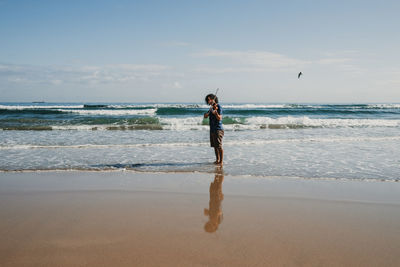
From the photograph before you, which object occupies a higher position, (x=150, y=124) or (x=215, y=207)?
(x=150, y=124)

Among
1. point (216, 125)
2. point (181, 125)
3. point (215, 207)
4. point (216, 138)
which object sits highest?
point (216, 125)

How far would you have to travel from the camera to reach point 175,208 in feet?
13.3

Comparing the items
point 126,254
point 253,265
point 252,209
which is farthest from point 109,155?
point 253,265

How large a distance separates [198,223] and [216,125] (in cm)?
422

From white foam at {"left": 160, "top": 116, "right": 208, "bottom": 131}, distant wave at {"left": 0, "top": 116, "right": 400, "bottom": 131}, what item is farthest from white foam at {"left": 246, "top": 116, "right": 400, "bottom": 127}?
white foam at {"left": 160, "top": 116, "right": 208, "bottom": 131}

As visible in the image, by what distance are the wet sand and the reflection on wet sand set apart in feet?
0.04

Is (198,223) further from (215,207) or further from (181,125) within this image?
(181,125)

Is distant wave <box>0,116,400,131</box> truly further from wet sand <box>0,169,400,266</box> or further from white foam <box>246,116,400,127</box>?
wet sand <box>0,169,400,266</box>

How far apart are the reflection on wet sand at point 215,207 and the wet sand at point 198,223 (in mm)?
13

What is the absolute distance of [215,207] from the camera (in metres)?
4.16

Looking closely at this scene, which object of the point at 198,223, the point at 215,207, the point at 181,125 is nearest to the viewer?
the point at 198,223

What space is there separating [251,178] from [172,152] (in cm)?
369

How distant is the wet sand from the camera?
8.99ft

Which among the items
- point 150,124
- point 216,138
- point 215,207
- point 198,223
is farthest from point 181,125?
point 198,223
